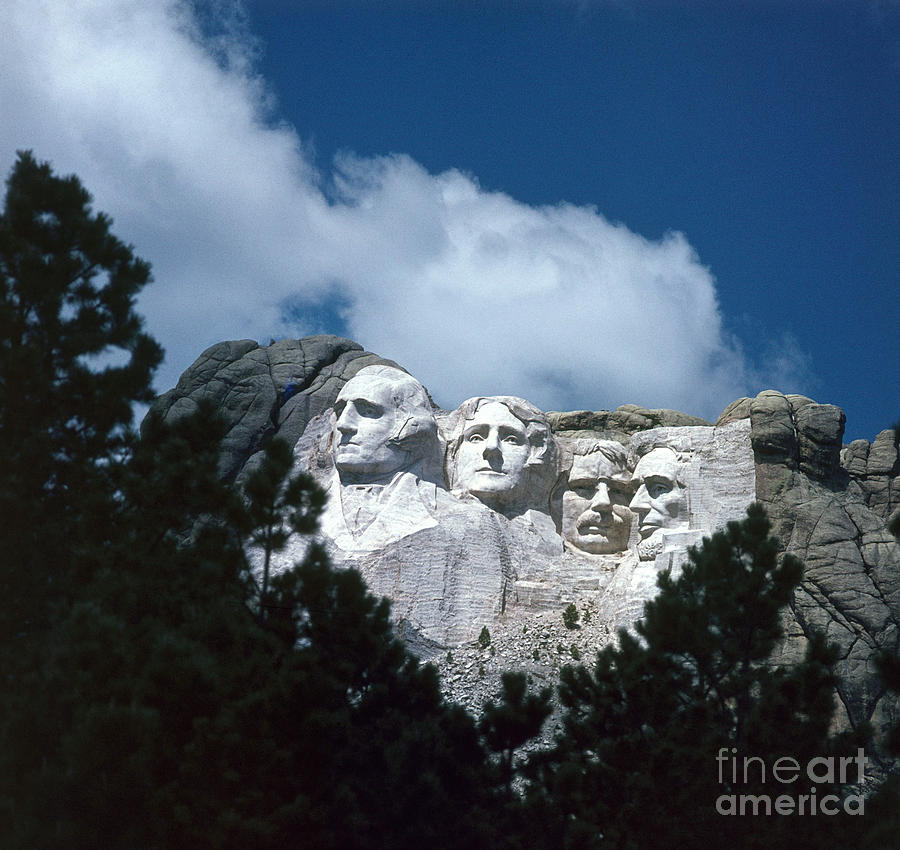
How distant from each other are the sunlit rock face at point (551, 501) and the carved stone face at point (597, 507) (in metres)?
0.02

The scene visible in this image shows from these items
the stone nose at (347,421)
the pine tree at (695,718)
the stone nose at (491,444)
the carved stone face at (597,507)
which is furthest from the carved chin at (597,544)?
the pine tree at (695,718)

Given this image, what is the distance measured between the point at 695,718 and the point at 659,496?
6.24 meters

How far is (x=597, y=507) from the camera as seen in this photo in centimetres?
2150

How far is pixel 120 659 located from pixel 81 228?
4.87 metres

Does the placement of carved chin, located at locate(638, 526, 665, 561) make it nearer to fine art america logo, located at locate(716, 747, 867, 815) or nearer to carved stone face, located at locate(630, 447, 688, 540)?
carved stone face, located at locate(630, 447, 688, 540)

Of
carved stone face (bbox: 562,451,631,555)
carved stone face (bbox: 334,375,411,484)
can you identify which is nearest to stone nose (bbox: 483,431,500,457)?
carved stone face (bbox: 334,375,411,484)

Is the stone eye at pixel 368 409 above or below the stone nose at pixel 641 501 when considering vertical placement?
above

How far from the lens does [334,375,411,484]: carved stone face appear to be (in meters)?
21.1

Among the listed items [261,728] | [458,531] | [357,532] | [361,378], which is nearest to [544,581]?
[458,531]

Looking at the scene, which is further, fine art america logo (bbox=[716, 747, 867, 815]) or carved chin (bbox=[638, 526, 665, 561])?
carved chin (bbox=[638, 526, 665, 561])

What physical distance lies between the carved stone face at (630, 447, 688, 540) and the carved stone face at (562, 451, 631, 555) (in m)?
0.33

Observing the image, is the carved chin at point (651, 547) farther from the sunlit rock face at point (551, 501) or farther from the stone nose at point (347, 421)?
the stone nose at point (347, 421)

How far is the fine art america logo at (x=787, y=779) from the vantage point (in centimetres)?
1438

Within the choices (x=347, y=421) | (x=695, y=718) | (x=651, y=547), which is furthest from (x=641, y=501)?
(x=695, y=718)
